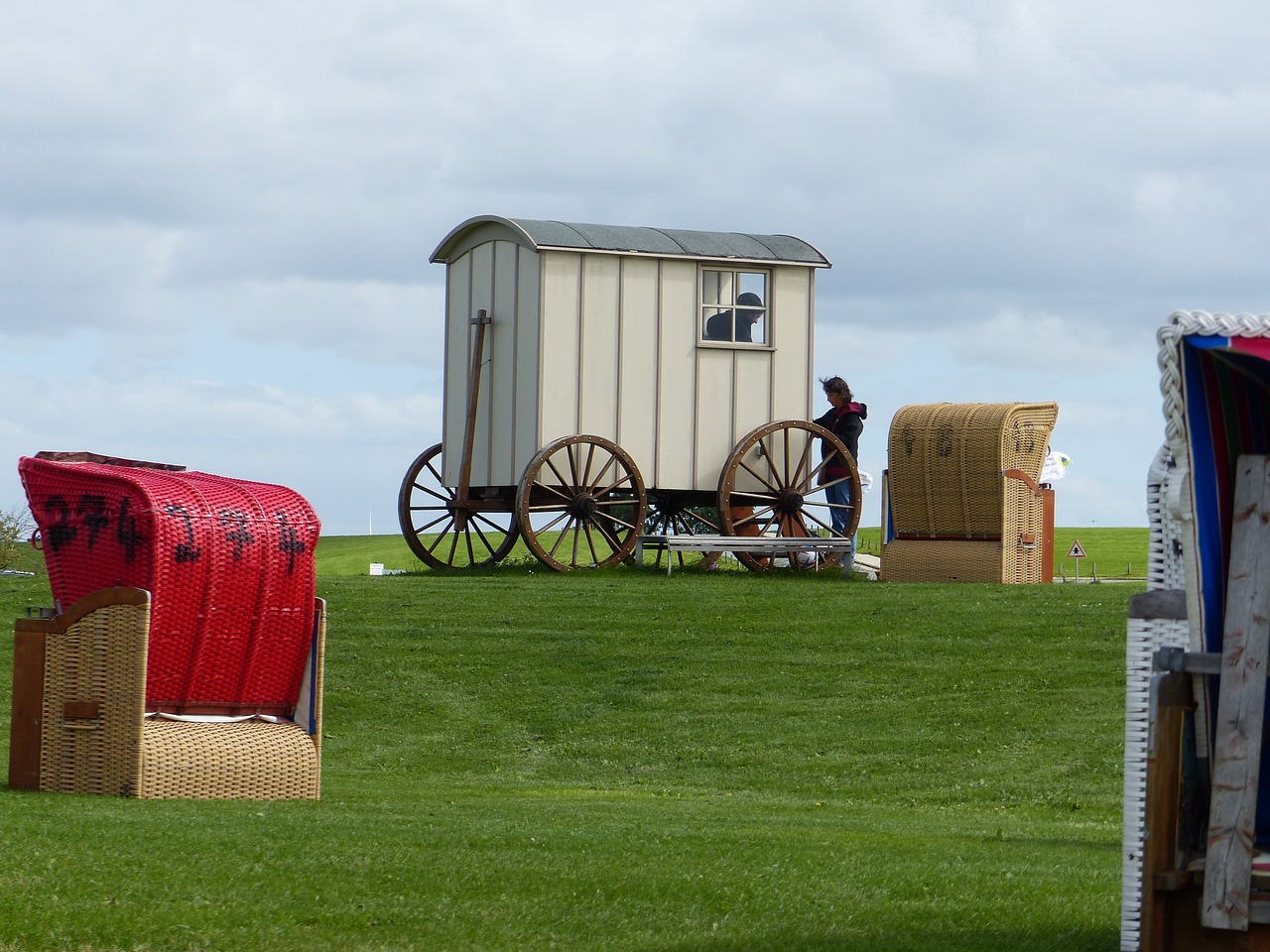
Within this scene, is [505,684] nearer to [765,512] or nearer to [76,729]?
[76,729]

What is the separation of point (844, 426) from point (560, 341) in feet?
12.7

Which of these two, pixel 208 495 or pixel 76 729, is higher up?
pixel 208 495

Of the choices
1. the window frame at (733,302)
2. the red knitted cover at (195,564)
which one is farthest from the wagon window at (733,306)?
the red knitted cover at (195,564)

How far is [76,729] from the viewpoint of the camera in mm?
7824

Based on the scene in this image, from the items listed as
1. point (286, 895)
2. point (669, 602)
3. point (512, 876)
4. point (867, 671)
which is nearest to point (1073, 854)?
point (512, 876)

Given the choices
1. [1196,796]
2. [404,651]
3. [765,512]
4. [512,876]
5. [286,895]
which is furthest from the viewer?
[765,512]

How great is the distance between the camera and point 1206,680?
13.3 feet

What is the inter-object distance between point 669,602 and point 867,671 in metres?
3.18

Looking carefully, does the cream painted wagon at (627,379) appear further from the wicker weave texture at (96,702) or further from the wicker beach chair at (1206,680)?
the wicker beach chair at (1206,680)

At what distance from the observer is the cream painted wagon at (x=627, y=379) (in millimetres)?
19422

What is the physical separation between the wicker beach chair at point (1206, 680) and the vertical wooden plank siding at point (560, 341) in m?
15.3

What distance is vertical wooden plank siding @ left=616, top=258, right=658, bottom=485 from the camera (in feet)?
64.6

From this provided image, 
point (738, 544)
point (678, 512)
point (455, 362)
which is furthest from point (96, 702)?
point (678, 512)

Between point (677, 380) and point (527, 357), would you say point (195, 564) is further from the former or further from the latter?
point (677, 380)
